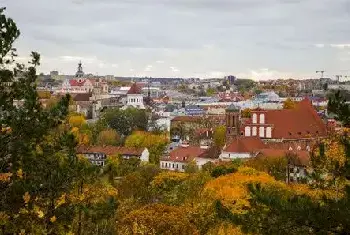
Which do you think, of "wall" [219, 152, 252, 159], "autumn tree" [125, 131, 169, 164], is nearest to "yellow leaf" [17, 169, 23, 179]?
"wall" [219, 152, 252, 159]

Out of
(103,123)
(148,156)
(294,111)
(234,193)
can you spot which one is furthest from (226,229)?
(103,123)

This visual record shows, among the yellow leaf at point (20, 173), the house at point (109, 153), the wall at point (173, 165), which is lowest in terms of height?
the wall at point (173, 165)

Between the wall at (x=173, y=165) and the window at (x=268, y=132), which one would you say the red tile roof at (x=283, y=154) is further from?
the window at (x=268, y=132)

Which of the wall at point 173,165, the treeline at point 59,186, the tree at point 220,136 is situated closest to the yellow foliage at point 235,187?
the treeline at point 59,186

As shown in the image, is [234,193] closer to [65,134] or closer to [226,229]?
[226,229]

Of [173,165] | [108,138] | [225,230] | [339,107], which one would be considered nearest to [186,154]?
[173,165]

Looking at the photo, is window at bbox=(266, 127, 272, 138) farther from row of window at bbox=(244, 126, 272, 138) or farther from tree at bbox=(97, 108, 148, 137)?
tree at bbox=(97, 108, 148, 137)
